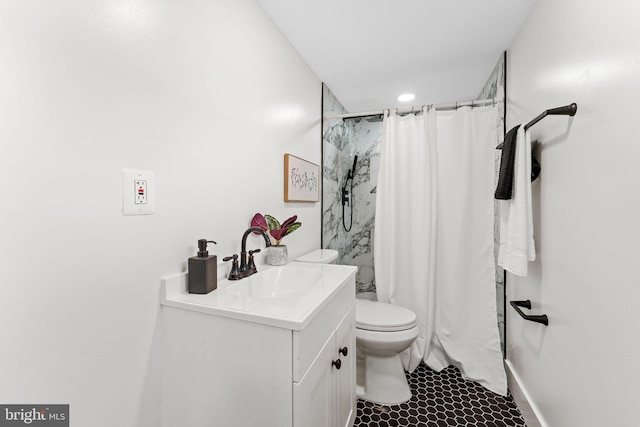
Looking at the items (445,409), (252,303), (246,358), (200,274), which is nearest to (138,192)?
(200,274)

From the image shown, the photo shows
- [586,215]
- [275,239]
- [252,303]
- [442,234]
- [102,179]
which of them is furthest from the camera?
[442,234]

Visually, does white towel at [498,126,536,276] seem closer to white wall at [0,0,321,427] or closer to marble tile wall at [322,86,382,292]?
white wall at [0,0,321,427]

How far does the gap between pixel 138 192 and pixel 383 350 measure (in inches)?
61.1

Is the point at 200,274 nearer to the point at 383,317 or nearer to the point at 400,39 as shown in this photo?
Answer: the point at 383,317

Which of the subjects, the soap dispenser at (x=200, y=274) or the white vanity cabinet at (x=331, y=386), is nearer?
the white vanity cabinet at (x=331, y=386)

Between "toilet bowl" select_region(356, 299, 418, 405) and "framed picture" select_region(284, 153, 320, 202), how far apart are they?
0.89m

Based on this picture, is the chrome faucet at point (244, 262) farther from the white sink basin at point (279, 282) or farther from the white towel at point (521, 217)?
the white towel at point (521, 217)

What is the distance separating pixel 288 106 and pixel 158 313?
4.56ft

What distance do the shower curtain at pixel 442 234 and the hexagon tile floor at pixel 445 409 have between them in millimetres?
145

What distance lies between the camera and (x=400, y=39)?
1.80m

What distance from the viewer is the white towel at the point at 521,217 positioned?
1.36 metres

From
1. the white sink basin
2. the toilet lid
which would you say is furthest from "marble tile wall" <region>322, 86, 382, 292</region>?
the white sink basin

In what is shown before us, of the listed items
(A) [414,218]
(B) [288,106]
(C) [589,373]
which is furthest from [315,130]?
(C) [589,373]

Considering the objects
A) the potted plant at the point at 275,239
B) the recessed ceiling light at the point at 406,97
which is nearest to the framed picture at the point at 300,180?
the potted plant at the point at 275,239
